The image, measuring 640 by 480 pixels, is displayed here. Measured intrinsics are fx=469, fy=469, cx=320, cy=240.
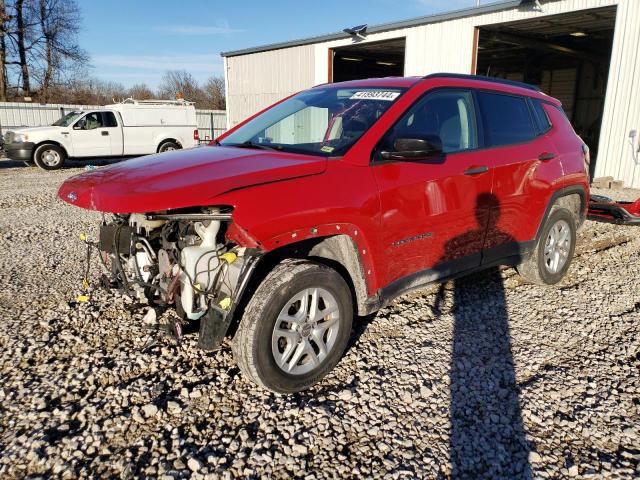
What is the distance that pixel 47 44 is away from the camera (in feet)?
111

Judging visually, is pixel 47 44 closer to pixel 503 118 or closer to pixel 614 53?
pixel 614 53

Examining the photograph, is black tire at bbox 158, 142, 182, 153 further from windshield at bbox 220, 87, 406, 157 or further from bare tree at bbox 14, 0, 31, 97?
bare tree at bbox 14, 0, 31, 97

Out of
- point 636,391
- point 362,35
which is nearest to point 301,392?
point 636,391

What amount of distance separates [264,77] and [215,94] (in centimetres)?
3180

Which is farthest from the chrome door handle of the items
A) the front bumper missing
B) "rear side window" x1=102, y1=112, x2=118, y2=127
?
"rear side window" x1=102, y1=112, x2=118, y2=127

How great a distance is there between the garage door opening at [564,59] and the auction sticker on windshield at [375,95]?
12.9 meters

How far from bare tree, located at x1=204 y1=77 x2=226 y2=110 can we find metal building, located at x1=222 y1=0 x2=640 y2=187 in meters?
25.0

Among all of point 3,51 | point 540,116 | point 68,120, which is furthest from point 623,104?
point 3,51

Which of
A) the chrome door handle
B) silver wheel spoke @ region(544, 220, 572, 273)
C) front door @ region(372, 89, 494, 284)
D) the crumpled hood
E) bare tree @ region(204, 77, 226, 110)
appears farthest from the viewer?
bare tree @ region(204, 77, 226, 110)

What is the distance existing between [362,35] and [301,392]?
14.6m

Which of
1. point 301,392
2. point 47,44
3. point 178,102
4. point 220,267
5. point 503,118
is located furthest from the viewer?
point 47,44

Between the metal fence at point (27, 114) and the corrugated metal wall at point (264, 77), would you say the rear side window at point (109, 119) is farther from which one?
the metal fence at point (27, 114)

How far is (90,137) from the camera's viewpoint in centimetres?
1509

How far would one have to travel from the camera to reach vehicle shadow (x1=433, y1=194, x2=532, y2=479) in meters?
2.36
